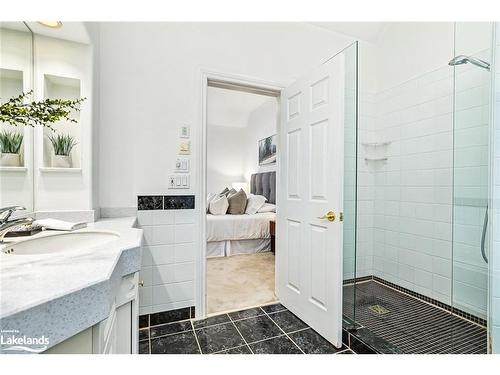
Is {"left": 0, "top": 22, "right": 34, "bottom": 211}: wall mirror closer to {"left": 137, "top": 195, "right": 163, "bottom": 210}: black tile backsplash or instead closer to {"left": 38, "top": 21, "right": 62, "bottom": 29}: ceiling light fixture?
{"left": 38, "top": 21, "right": 62, "bottom": 29}: ceiling light fixture

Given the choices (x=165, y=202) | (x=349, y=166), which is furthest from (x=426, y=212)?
(x=165, y=202)

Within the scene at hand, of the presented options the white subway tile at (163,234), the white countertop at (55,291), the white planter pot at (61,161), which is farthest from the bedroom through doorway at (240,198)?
the white countertop at (55,291)

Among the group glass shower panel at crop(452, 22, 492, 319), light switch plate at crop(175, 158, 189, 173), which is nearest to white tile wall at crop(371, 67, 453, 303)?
glass shower panel at crop(452, 22, 492, 319)

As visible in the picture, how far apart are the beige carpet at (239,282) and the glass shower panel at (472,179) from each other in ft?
4.84

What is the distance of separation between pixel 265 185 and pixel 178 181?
3.03m

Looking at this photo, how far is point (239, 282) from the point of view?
2.73m

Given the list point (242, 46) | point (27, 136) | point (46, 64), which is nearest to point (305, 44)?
point (242, 46)

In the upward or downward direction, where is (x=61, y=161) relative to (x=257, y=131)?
downward

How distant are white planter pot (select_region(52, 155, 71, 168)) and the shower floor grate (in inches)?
79.6

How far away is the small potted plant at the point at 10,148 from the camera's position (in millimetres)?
1291

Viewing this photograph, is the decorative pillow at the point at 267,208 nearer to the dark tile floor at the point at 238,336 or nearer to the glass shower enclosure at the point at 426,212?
the glass shower enclosure at the point at 426,212

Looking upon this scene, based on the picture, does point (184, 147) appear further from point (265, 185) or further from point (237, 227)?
point (265, 185)
